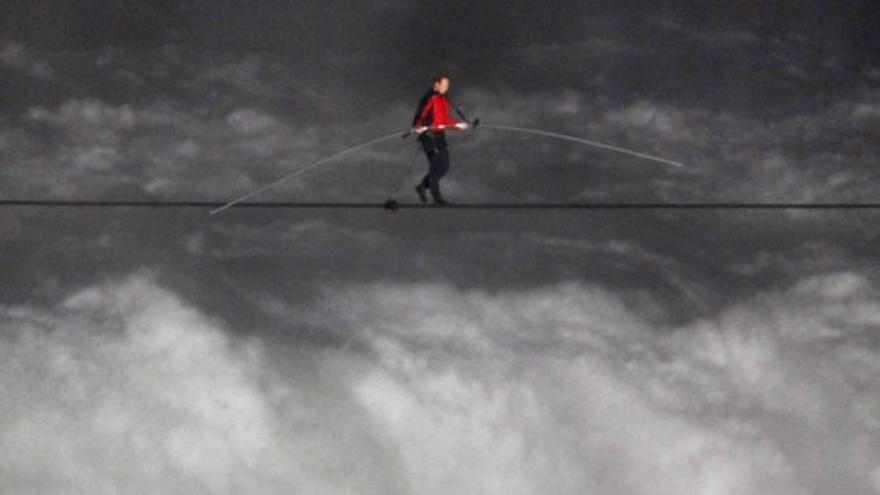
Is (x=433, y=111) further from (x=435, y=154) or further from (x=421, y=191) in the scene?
(x=421, y=191)

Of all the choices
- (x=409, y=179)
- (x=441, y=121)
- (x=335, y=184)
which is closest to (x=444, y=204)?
(x=441, y=121)

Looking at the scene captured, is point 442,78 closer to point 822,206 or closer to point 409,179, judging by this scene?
point 822,206

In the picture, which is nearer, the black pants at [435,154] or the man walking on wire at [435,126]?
the man walking on wire at [435,126]

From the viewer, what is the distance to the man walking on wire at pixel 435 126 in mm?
11789

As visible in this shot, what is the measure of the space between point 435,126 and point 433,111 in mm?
375

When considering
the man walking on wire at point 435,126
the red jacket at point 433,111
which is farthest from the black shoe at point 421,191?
the red jacket at point 433,111

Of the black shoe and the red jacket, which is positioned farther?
the black shoe

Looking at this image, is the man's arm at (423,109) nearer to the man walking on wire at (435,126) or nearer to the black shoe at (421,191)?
the man walking on wire at (435,126)

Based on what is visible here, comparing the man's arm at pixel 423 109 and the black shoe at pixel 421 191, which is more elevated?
the man's arm at pixel 423 109

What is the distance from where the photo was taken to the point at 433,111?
11984mm

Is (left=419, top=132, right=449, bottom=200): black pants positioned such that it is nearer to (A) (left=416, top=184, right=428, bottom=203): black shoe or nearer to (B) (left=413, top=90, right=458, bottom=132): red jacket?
(A) (left=416, top=184, right=428, bottom=203): black shoe

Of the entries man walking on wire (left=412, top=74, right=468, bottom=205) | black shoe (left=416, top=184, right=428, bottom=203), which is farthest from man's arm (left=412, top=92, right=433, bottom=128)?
black shoe (left=416, top=184, right=428, bottom=203)

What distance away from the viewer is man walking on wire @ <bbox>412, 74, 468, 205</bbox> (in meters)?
11.8

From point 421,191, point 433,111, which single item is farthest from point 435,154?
point 433,111
